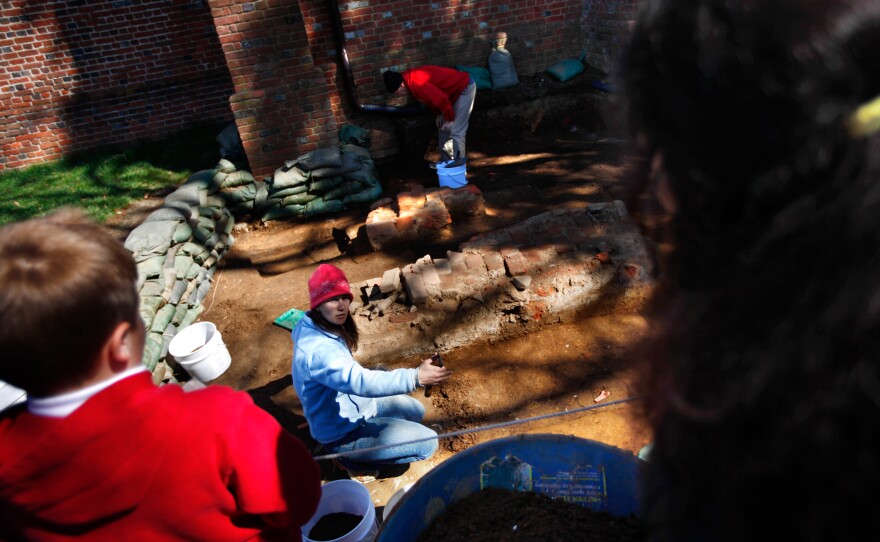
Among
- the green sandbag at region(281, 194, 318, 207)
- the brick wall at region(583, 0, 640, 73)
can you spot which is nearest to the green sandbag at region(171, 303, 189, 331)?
the green sandbag at region(281, 194, 318, 207)

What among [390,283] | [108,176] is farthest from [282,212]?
[108,176]

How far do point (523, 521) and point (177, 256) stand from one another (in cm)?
413

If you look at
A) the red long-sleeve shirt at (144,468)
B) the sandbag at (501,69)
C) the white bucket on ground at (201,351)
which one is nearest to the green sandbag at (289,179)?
the white bucket on ground at (201,351)

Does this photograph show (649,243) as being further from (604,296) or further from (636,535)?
(604,296)

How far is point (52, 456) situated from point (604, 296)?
3.56m

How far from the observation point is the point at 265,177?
257 inches

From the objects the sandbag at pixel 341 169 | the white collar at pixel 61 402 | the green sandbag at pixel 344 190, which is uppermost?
the white collar at pixel 61 402

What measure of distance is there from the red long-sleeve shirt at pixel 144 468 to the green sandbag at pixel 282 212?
4.93m

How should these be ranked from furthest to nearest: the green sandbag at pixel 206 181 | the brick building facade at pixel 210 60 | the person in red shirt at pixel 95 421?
the brick building facade at pixel 210 60, the green sandbag at pixel 206 181, the person in red shirt at pixel 95 421

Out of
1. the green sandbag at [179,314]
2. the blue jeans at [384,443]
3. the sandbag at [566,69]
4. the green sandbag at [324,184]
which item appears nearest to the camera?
the blue jeans at [384,443]

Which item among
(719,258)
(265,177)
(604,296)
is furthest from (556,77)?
(719,258)

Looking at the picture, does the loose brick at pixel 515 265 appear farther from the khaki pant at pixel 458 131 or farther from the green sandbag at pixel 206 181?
the green sandbag at pixel 206 181

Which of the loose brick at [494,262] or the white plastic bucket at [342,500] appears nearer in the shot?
the white plastic bucket at [342,500]

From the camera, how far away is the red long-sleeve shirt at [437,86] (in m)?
6.47
